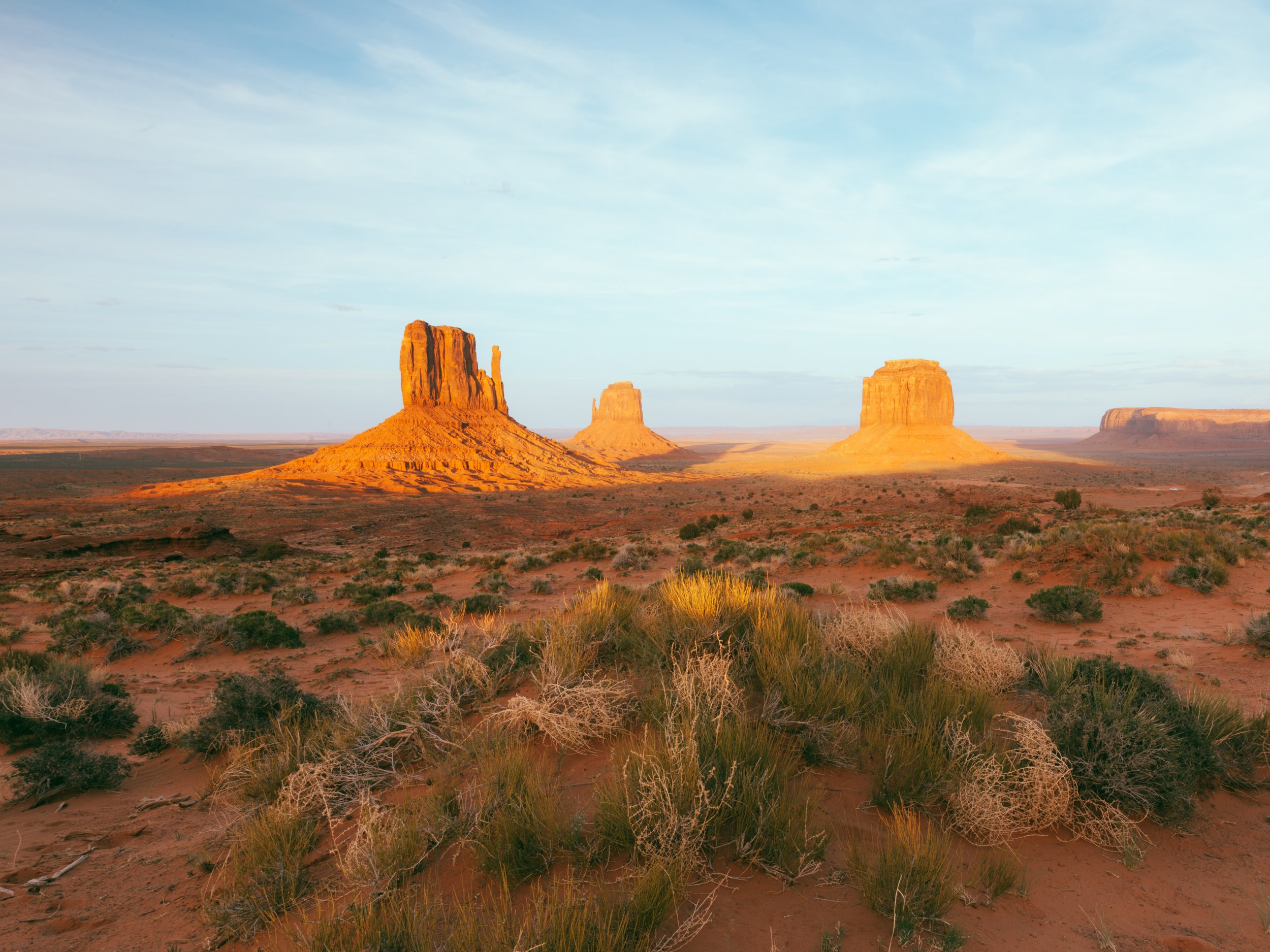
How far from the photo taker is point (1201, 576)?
38.8ft

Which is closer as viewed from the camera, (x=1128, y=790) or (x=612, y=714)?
(x=1128, y=790)

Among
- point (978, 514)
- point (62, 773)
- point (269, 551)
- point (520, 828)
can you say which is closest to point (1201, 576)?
point (520, 828)

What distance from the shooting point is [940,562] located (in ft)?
48.7

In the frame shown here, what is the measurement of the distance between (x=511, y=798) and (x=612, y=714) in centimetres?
122

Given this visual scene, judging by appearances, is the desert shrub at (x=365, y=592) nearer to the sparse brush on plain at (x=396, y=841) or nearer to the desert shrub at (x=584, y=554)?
A: the desert shrub at (x=584, y=554)

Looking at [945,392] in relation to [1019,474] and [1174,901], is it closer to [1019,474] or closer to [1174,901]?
[1019,474]

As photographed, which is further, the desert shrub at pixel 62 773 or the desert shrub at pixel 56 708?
the desert shrub at pixel 56 708

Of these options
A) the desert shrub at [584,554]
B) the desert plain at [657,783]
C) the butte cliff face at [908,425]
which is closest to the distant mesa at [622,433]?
the butte cliff face at [908,425]

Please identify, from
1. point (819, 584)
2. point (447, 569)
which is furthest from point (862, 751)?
point (447, 569)

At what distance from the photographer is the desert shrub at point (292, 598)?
15.3 meters

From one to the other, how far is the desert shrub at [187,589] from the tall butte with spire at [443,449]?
46396 mm

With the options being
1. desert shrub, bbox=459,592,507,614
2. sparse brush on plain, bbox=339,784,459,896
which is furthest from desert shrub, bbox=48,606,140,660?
sparse brush on plain, bbox=339,784,459,896

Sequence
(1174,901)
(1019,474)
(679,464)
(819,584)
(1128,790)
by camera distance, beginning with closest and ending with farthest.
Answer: (1174,901), (1128,790), (819,584), (1019,474), (679,464)

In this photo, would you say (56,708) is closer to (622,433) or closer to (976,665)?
(976,665)
